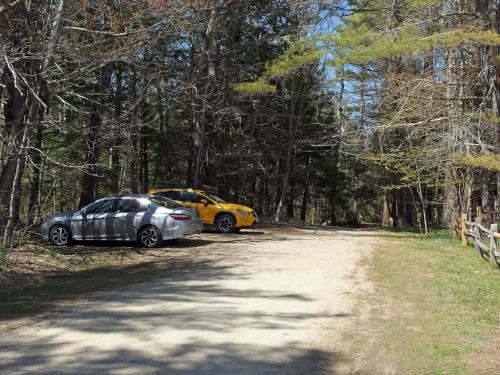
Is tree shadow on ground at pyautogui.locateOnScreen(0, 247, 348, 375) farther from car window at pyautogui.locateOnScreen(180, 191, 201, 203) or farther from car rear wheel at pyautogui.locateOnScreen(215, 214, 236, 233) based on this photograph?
car window at pyautogui.locateOnScreen(180, 191, 201, 203)

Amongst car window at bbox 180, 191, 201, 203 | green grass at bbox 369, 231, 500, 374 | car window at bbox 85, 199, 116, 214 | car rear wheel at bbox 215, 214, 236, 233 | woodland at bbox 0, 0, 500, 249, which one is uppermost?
woodland at bbox 0, 0, 500, 249

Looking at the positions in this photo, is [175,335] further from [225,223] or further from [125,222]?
[225,223]

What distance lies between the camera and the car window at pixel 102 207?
48.5ft

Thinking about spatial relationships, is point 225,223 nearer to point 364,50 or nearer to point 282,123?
point 364,50

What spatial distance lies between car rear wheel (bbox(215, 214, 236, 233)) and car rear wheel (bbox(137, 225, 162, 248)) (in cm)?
523

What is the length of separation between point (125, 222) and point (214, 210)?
5.42 m

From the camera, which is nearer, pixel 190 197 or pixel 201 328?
pixel 201 328

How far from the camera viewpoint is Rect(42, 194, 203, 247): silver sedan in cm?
1435

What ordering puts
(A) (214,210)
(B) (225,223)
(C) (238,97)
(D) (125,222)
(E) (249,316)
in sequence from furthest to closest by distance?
(C) (238,97) < (B) (225,223) < (A) (214,210) < (D) (125,222) < (E) (249,316)

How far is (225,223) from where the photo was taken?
19578 millimetres

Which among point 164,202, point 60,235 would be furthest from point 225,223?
point 60,235

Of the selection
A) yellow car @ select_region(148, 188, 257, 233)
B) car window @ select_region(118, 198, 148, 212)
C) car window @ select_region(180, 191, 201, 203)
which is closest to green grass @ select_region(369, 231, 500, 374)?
car window @ select_region(118, 198, 148, 212)

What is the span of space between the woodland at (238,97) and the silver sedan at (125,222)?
989mm

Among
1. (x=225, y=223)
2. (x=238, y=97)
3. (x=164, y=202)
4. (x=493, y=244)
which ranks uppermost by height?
(x=238, y=97)
